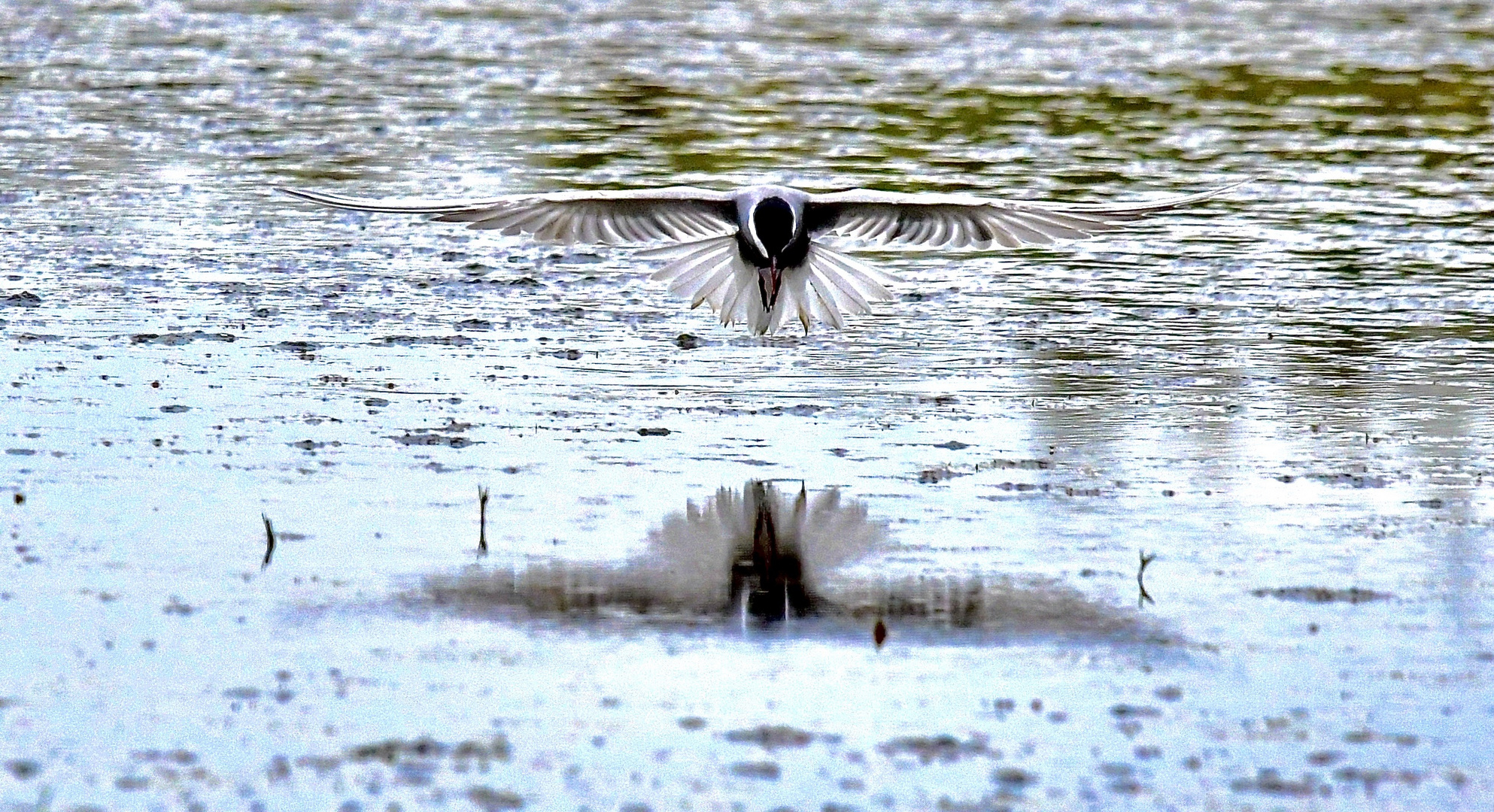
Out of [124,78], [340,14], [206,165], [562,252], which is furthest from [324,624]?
[340,14]

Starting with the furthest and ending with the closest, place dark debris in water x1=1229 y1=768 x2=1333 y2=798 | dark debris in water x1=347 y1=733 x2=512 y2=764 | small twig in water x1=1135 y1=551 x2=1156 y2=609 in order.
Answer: small twig in water x1=1135 y1=551 x2=1156 y2=609
dark debris in water x1=347 y1=733 x2=512 y2=764
dark debris in water x1=1229 y1=768 x2=1333 y2=798

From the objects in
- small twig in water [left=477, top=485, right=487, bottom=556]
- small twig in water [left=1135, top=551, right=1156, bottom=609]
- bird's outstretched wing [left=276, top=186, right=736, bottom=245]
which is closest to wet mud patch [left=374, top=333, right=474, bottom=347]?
bird's outstretched wing [left=276, top=186, right=736, bottom=245]

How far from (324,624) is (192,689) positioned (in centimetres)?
70

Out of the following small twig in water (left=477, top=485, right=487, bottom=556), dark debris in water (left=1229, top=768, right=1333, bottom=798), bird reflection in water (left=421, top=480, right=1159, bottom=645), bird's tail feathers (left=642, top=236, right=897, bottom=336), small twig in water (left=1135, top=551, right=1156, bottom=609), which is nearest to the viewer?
dark debris in water (left=1229, top=768, right=1333, bottom=798)

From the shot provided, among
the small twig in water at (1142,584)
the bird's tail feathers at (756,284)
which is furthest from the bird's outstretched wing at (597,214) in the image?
the small twig in water at (1142,584)

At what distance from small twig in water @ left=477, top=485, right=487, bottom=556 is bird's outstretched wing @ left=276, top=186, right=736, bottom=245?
2.71m

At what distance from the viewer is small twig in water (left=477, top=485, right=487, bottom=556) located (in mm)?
8188

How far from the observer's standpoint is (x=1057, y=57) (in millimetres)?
26047

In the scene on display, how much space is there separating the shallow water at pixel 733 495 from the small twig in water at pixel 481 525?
48mm

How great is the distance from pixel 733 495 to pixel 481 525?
1104 millimetres

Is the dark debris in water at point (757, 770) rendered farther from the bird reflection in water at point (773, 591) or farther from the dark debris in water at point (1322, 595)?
the dark debris in water at point (1322, 595)

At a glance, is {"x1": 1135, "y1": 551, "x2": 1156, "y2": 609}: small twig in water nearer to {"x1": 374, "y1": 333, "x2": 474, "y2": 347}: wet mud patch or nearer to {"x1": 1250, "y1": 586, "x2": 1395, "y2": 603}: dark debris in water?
{"x1": 1250, "y1": 586, "x2": 1395, "y2": 603}: dark debris in water

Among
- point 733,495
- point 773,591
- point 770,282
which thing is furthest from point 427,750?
point 770,282

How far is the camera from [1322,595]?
7.75 metres
